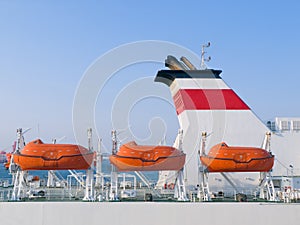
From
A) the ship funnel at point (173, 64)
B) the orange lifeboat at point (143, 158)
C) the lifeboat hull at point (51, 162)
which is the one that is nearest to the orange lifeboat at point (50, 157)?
the lifeboat hull at point (51, 162)

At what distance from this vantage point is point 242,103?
1512 centimetres

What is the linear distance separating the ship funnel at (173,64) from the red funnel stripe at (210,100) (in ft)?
5.93

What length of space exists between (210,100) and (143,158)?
188 inches

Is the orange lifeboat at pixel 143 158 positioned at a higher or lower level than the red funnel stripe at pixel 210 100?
lower

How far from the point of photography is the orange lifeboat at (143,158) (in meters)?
11.9

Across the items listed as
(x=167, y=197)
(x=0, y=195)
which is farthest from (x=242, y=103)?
(x=0, y=195)

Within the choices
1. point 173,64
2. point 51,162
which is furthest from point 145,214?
point 173,64

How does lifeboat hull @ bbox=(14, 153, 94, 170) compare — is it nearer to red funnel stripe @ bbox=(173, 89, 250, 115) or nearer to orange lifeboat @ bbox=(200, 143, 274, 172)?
orange lifeboat @ bbox=(200, 143, 274, 172)

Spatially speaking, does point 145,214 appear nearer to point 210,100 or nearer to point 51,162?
point 51,162

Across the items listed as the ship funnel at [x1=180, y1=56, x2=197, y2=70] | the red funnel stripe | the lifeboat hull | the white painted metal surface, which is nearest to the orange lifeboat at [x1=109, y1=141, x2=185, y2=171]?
the lifeboat hull

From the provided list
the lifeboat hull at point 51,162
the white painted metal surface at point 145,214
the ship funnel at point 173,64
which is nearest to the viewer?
the white painted metal surface at point 145,214

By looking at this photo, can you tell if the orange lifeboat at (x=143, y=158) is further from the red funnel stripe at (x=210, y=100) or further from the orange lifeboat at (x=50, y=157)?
the red funnel stripe at (x=210, y=100)

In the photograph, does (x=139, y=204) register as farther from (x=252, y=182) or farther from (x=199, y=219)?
(x=252, y=182)

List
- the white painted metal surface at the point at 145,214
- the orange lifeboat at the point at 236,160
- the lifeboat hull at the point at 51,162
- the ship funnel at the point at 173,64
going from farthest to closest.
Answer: the ship funnel at the point at 173,64
the orange lifeboat at the point at 236,160
the lifeboat hull at the point at 51,162
the white painted metal surface at the point at 145,214
